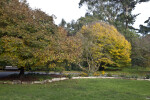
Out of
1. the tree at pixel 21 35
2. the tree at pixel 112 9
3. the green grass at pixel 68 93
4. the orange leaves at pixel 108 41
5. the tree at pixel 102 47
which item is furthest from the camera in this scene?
the tree at pixel 112 9

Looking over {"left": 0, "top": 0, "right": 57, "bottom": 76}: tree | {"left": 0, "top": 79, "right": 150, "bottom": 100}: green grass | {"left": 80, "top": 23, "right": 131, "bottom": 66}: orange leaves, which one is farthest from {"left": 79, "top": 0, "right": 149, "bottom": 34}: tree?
{"left": 0, "top": 79, "right": 150, "bottom": 100}: green grass

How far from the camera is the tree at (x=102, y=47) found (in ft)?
59.5

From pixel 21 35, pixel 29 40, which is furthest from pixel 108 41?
pixel 21 35

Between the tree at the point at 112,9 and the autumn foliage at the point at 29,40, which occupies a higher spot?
the tree at the point at 112,9

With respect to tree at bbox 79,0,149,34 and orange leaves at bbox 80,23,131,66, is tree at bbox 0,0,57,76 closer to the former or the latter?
orange leaves at bbox 80,23,131,66

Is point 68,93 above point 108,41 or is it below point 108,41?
below

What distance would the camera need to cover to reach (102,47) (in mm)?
20109

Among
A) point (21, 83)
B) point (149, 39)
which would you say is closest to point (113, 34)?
point (149, 39)

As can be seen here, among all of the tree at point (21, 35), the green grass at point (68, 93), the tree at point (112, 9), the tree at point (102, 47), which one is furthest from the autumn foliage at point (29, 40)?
the tree at point (112, 9)

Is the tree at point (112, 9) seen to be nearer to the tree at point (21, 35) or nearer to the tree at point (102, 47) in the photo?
the tree at point (102, 47)

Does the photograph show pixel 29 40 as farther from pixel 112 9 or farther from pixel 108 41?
pixel 112 9

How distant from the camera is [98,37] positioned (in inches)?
802

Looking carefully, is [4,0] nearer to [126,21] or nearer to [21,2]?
[21,2]

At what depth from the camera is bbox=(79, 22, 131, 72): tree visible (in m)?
18.1
